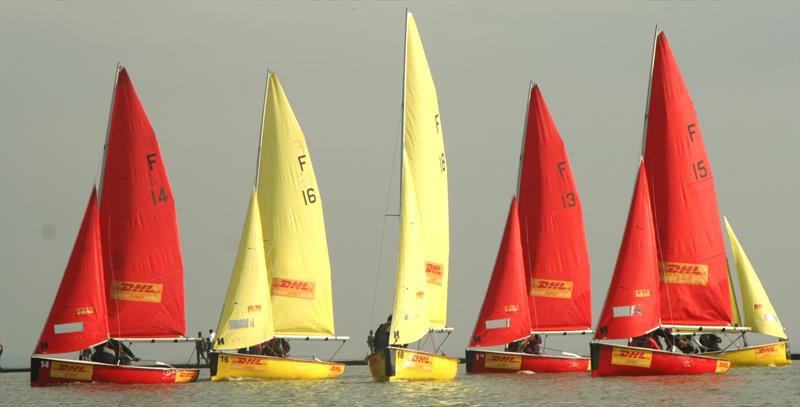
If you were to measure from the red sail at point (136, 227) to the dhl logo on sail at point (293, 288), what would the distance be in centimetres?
398

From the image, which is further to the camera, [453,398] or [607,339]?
[607,339]

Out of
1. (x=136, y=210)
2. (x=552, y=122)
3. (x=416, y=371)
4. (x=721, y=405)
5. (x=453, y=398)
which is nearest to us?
(x=721, y=405)

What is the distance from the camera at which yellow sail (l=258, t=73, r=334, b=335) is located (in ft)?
186

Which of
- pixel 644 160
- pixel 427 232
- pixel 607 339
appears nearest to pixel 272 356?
pixel 427 232

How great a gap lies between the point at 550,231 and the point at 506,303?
4246 mm

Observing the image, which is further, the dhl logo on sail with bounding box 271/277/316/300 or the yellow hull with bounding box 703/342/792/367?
the yellow hull with bounding box 703/342/792/367

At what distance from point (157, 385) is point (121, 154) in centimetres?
824

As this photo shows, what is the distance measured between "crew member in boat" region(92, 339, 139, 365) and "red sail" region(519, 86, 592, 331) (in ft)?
51.4

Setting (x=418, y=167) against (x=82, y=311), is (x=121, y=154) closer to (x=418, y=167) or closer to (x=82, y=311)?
(x=82, y=311)

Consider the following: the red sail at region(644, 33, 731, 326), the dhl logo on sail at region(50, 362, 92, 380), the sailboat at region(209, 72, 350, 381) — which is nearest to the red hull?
the red sail at region(644, 33, 731, 326)

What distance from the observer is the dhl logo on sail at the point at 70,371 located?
49.8 m

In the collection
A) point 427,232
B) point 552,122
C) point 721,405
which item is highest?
point 552,122

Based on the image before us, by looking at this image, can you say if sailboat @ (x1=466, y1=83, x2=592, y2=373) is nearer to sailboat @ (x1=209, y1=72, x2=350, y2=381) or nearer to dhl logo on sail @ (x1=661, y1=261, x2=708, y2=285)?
dhl logo on sail @ (x1=661, y1=261, x2=708, y2=285)

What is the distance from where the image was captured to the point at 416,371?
Answer: 164ft
